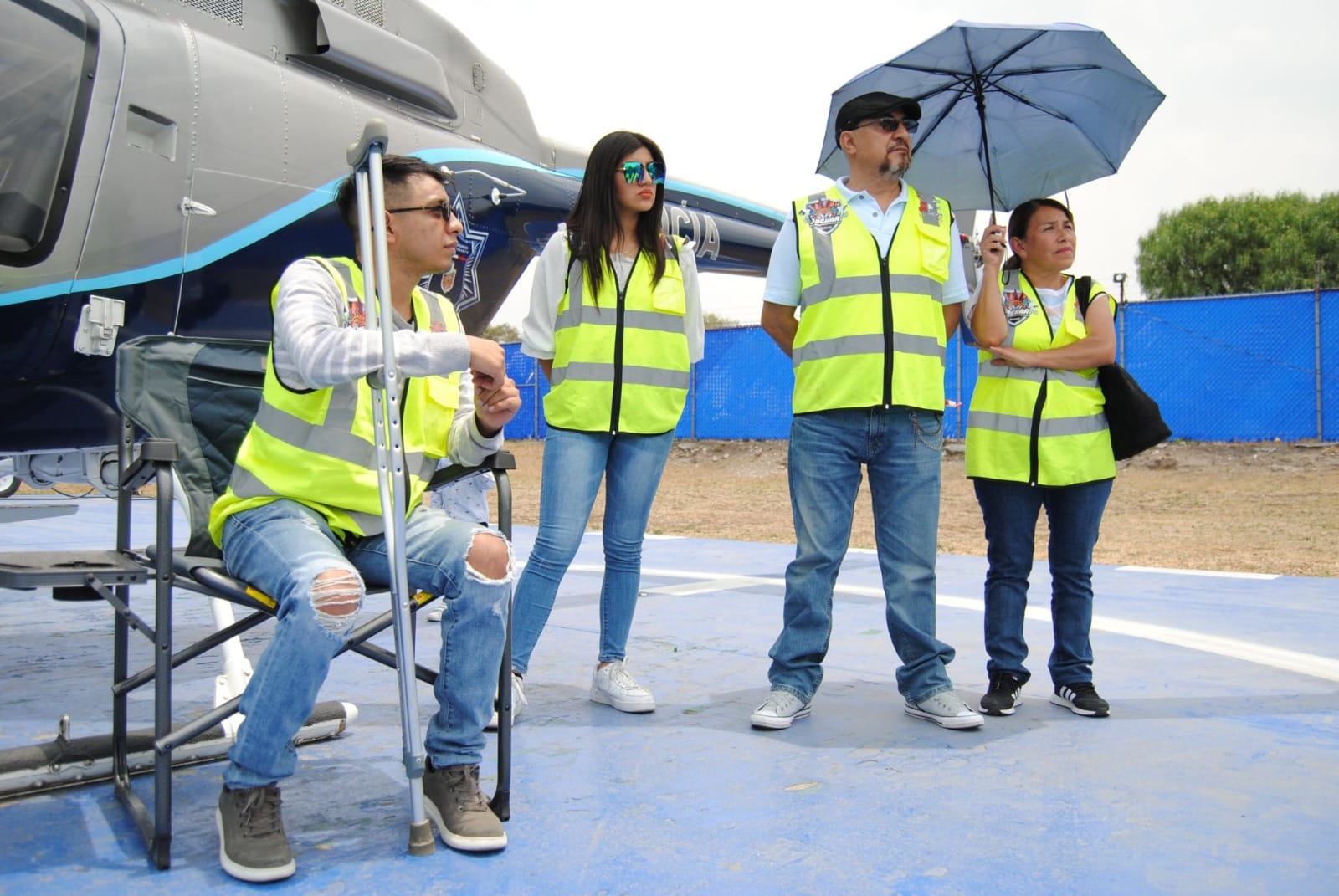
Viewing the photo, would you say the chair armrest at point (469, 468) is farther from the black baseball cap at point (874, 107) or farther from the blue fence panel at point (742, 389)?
the blue fence panel at point (742, 389)

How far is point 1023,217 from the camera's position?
349 centimetres

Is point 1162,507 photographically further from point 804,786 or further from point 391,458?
point 391,458

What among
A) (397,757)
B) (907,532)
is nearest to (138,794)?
(397,757)

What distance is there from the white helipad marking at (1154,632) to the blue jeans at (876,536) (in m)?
0.81

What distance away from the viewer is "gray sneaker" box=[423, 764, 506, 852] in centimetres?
218

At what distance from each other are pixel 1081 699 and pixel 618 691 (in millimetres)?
1395

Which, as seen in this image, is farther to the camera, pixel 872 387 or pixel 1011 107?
pixel 1011 107

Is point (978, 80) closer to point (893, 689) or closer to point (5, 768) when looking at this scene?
point (893, 689)

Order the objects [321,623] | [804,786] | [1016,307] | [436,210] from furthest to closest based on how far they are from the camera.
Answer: [1016,307], [804,786], [436,210], [321,623]

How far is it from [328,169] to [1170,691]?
3.79 metres

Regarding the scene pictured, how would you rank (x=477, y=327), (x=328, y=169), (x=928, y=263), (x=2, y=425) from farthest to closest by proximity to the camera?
(x=477, y=327) → (x=328, y=169) → (x=2, y=425) → (x=928, y=263)

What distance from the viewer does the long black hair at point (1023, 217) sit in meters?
3.46

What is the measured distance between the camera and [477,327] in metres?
5.93

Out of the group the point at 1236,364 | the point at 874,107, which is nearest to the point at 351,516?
the point at 874,107
